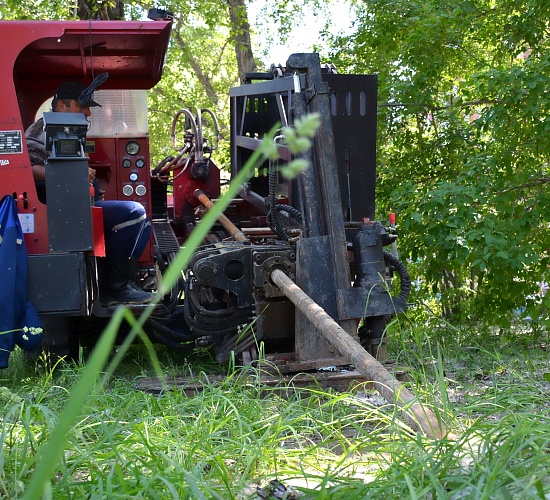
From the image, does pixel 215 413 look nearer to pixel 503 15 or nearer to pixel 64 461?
pixel 64 461

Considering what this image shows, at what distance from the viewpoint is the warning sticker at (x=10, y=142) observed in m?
4.87

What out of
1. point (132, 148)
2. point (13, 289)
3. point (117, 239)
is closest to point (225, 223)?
point (132, 148)

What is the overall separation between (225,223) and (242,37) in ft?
35.6

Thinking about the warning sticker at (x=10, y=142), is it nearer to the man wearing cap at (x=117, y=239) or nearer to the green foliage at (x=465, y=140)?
the man wearing cap at (x=117, y=239)

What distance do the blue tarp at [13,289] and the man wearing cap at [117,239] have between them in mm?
832

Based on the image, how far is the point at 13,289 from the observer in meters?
4.58


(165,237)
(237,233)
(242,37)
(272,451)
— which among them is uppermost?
(242,37)

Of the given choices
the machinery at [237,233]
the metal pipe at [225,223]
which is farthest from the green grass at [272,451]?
the metal pipe at [225,223]

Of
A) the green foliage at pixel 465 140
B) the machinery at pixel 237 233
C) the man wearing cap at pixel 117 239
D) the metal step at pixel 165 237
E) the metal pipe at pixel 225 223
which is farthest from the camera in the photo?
the metal step at pixel 165 237

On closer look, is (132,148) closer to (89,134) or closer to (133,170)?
(133,170)

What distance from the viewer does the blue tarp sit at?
179 inches

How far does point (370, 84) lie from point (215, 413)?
3054 mm

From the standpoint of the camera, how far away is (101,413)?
3.53 meters

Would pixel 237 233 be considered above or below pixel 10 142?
below
